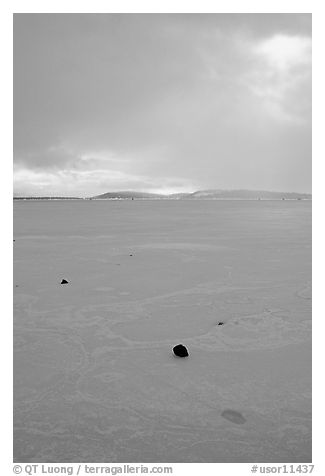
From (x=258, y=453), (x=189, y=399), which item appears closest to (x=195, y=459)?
(x=258, y=453)

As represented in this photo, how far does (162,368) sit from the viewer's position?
9.17 ft

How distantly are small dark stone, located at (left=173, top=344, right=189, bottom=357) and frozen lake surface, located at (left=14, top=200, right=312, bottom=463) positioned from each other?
0.05m

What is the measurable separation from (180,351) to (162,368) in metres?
0.26

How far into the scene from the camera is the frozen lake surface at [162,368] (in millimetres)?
2012

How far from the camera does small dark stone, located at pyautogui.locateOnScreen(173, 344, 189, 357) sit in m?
2.98

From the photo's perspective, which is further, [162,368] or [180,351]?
[180,351]

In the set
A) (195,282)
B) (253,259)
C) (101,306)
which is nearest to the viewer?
(101,306)

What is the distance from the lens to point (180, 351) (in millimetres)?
2986

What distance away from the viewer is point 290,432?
209 centimetres

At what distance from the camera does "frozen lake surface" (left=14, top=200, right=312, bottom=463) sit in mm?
2012

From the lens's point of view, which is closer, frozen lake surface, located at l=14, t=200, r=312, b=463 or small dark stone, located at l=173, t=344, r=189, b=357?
frozen lake surface, located at l=14, t=200, r=312, b=463

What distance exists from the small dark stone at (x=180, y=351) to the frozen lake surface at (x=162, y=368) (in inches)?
2.1
